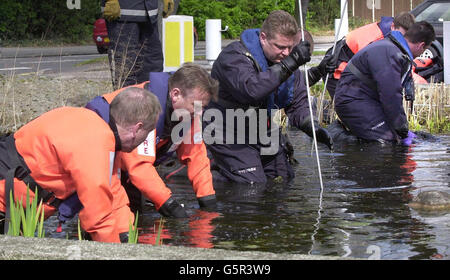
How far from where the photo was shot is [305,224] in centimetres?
591

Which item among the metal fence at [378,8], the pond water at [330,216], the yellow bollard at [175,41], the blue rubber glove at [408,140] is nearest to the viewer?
the pond water at [330,216]

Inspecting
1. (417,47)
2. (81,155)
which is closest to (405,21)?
(417,47)

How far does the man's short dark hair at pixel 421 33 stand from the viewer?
9023 millimetres

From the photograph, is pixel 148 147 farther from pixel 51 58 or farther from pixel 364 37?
pixel 51 58

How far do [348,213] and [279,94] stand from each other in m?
1.62

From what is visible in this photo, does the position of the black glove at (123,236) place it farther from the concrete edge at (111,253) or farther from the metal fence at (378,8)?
the metal fence at (378,8)

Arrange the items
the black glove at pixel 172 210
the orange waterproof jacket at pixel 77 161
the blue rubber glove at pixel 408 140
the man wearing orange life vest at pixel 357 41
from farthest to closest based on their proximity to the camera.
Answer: the man wearing orange life vest at pixel 357 41 < the blue rubber glove at pixel 408 140 < the black glove at pixel 172 210 < the orange waterproof jacket at pixel 77 161

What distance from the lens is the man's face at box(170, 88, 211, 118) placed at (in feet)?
18.4

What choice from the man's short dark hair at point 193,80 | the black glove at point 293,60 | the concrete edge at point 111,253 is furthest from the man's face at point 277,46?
the concrete edge at point 111,253

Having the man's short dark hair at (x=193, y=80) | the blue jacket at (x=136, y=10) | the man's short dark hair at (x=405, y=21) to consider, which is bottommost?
the man's short dark hair at (x=193, y=80)

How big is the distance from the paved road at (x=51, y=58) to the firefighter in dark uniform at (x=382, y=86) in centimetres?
735

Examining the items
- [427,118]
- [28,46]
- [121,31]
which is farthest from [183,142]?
[28,46]

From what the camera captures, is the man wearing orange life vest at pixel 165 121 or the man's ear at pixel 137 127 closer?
the man's ear at pixel 137 127

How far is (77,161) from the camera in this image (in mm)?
4508
